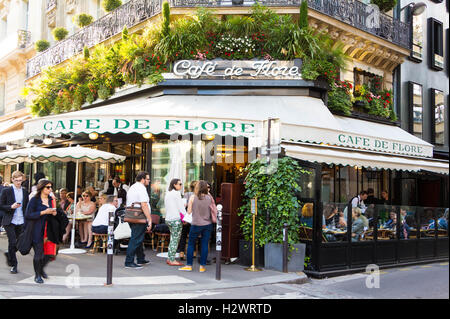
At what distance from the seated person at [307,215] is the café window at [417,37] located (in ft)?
36.4

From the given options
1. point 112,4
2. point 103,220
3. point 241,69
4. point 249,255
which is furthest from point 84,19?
point 249,255

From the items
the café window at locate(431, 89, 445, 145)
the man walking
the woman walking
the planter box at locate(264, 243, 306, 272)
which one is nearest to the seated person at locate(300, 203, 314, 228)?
the planter box at locate(264, 243, 306, 272)

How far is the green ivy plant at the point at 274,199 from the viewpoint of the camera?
8.71m

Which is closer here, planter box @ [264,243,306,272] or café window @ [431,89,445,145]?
planter box @ [264,243,306,272]

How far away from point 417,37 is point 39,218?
51.3 ft

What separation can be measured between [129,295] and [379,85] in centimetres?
1244

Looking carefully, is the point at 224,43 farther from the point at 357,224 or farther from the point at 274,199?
the point at 357,224

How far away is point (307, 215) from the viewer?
8844mm

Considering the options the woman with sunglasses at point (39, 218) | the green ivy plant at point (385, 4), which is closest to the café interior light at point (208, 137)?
the woman with sunglasses at point (39, 218)

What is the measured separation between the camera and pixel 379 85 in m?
16.1

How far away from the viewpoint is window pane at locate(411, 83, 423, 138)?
688 inches

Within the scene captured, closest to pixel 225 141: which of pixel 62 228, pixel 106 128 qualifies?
pixel 106 128

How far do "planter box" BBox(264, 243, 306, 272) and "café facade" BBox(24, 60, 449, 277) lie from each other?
0.71ft

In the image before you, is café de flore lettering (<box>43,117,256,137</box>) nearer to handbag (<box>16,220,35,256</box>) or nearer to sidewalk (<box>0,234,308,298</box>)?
sidewalk (<box>0,234,308,298</box>)
